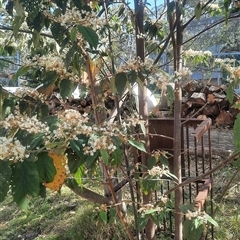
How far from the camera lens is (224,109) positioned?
490 cm

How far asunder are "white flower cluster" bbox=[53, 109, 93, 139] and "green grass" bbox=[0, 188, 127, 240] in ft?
3.69

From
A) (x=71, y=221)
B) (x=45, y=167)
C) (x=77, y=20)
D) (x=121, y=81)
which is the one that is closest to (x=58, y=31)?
(x=77, y=20)

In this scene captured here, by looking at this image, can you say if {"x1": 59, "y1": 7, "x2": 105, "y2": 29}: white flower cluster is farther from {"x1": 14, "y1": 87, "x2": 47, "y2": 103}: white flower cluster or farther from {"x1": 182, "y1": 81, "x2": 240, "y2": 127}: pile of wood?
{"x1": 182, "y1": 81, "x2": 240, "y2": 127}: pile of wood

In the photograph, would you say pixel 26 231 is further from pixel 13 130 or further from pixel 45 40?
pixel 13 130

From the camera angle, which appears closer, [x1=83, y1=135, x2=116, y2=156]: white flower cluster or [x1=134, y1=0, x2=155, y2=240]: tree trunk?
[x1=83, y1=135, x2=116, y2=156]: white flower cluster

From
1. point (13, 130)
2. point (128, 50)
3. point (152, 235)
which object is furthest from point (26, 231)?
point (13, 130)

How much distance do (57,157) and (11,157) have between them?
16 centimetres

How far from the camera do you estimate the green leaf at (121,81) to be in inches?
37.6

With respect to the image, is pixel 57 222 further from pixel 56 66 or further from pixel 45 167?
pixel 45 167

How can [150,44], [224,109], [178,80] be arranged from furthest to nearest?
[224,109]
[150,44]
[178,80]

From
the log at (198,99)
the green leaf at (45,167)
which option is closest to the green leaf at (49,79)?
the green leaf at (45,167)

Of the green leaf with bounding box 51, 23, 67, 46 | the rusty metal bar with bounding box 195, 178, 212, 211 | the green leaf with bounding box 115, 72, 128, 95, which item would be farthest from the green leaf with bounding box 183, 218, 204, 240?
the green leaf with bounding box 51, 23, 67, 46

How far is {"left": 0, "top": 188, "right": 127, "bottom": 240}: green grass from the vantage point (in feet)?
6.49

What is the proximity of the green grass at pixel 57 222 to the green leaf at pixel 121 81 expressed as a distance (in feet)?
3.48
